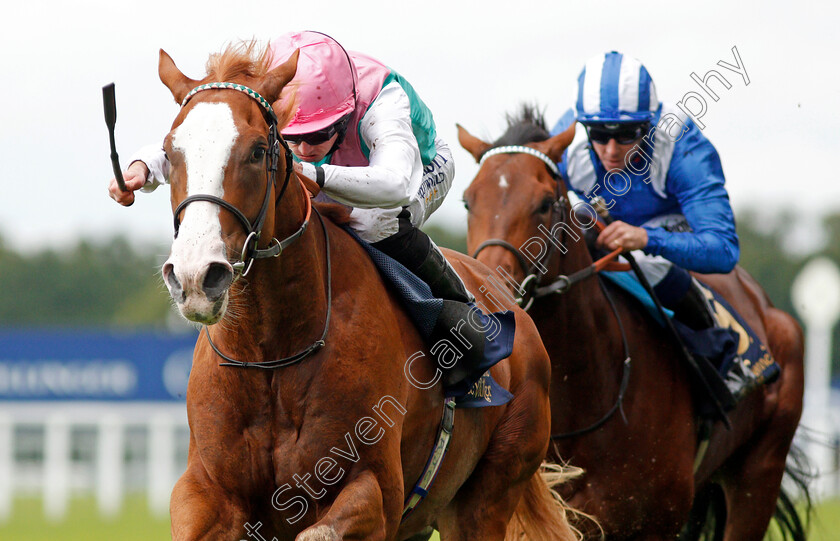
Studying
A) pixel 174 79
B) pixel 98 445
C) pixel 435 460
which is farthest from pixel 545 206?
pixel 98 445

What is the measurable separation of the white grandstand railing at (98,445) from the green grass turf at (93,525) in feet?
0.60

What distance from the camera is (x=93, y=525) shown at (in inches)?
493

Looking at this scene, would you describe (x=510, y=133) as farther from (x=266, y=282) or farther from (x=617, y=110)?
(x=266, y=282)

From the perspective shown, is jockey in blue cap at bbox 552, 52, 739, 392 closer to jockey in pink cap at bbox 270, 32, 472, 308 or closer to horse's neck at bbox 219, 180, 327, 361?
jockey in pink cap at bbox 270, 32, 472, 308

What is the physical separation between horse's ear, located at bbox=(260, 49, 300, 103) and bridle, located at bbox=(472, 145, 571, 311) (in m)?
1.83

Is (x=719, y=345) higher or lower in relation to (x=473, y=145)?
lower

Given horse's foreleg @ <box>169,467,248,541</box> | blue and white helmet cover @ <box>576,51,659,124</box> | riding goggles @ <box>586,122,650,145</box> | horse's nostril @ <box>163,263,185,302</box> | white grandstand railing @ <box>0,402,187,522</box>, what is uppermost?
horse's nostril @ <box>163,263,185,302</box>

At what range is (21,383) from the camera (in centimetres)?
1612

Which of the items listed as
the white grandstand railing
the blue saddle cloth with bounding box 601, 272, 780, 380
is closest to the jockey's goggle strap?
the blue saddle cloth with bounding box 601, 272, 780, 380

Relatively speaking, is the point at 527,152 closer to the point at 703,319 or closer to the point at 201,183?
the point at 703,319

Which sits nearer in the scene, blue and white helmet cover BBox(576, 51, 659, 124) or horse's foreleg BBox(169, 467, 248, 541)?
horse's foreleg BBox(169, 467, 248, 541)

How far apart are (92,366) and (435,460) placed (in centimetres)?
1286

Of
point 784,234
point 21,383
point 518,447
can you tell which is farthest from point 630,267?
point 784,234

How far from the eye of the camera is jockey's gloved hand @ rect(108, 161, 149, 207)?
10.9 ft
